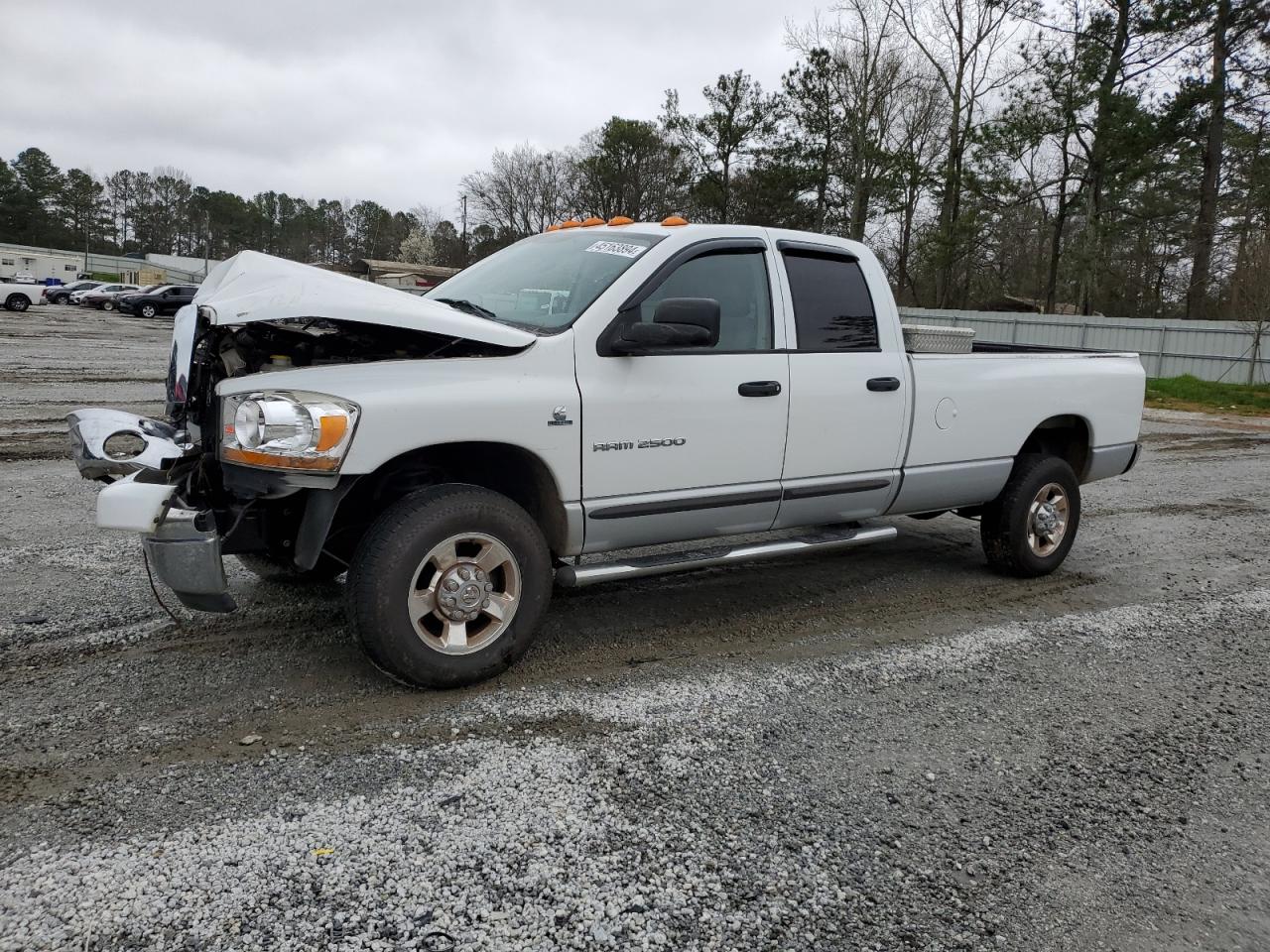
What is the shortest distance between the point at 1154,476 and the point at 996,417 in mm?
5844

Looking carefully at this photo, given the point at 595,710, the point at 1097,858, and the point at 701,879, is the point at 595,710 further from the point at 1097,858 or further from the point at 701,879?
the point at 1097,858

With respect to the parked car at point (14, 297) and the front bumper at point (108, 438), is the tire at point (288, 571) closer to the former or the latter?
the front bumper at point (108, 438)

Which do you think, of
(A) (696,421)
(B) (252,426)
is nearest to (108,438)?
(B) (252,426)

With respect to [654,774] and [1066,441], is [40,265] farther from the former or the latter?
[654,774]

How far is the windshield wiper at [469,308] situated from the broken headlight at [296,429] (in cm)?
115

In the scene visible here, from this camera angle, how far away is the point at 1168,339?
80.6 feet

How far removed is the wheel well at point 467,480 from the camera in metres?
4.03

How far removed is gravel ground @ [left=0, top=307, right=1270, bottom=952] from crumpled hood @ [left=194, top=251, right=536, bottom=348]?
148 cm

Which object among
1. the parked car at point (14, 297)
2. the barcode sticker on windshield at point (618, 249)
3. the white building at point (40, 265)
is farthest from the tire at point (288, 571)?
the white building at point (40, 265)

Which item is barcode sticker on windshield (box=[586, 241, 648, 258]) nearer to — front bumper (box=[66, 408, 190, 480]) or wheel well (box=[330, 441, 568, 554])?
wheel well (box=[330, 441, 568, 554])

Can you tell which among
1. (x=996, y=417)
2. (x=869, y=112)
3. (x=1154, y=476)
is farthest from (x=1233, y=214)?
(x=996, y=417)

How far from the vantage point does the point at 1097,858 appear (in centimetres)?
295

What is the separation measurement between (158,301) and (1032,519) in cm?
3986

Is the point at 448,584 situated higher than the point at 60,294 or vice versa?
the point at 60,294
